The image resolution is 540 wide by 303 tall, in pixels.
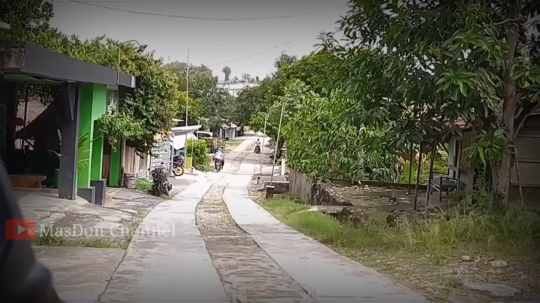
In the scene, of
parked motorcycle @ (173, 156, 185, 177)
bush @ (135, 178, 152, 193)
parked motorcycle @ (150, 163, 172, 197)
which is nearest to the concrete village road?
parked motorcycle @ (150, 163, 172, 197)

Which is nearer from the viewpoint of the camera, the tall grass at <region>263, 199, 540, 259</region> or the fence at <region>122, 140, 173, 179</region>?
the tall grass at <region>263, 199, 540, 259</region>

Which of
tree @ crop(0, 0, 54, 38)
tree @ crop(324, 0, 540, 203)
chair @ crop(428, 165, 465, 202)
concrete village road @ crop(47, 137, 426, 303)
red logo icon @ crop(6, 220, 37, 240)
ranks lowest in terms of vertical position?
concrete village road @ crop(47, 137, 426, 303)

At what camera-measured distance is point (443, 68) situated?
8.48 metres

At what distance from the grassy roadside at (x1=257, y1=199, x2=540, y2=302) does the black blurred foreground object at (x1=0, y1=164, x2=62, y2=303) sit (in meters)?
4.46

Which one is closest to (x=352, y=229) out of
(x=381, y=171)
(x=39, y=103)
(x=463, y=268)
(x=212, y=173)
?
(x=463, y=268)

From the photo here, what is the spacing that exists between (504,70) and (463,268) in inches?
131

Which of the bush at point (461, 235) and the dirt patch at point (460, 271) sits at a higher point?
the bush at point (461, 235)

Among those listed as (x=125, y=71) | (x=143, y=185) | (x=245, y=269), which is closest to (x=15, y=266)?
(x=245, y=269)

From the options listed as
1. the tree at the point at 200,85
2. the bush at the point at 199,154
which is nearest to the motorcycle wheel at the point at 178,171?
the bush at the point at 199,154

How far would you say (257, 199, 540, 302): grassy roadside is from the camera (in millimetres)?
6648

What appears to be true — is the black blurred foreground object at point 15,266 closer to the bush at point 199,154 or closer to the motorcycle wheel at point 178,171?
the motorcycle wheel at point 178,171

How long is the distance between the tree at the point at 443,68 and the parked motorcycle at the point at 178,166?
24.5m

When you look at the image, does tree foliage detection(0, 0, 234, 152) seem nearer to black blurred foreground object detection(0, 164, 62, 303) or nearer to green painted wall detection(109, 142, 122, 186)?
green painted wall detection(109, 142, 122, 186)

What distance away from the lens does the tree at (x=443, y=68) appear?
330 inches
